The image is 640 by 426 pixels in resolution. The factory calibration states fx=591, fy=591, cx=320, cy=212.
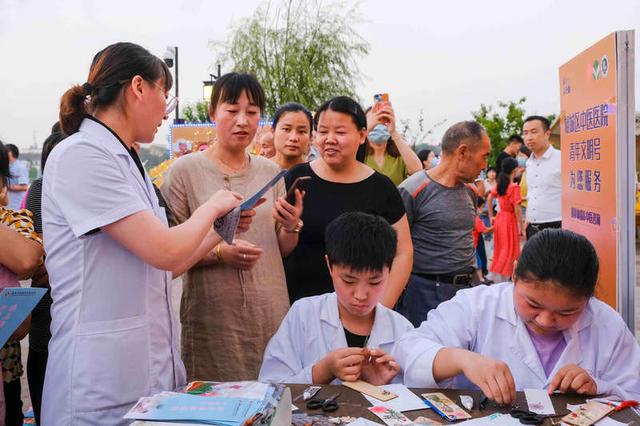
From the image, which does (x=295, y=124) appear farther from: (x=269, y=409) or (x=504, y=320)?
(x=269, y=409)

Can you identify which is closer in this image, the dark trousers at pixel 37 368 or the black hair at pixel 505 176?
the dark trousers at pixel 37 368

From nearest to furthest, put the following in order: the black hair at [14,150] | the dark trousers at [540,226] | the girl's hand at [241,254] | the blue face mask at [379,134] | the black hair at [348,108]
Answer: the girl's hand at [241,254] → the black hair at [348,108] → the blue face mask at [379,134] → the dark trousers at [540,226] → the black hair at [14,150]

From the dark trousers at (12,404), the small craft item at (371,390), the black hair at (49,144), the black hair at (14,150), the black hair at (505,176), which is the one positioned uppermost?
the black hair at (14,150)

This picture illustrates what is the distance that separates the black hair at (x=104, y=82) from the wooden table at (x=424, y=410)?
0.94 metres

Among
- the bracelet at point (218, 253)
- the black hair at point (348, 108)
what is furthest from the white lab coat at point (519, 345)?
the black hair at point (348, 108)

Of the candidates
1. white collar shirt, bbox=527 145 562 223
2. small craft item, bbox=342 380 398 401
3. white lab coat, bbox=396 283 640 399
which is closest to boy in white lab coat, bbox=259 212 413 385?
white lab coat, bbox=396 283 640 399

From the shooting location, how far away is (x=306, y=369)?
1.83m

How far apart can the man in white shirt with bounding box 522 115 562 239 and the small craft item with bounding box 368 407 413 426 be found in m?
4.39

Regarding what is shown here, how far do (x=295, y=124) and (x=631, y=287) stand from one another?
1861 millimetres

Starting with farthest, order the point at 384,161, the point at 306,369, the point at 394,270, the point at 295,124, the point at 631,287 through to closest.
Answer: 1. the point at 384,161
2. the point at 295,124
3. the point at 394,270
4. the point at 631,287
5. the point at 306,369

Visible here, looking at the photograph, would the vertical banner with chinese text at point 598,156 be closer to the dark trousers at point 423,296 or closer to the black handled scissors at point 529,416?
the dark trousers at point 423,296

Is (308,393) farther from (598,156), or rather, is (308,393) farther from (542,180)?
(542,180)

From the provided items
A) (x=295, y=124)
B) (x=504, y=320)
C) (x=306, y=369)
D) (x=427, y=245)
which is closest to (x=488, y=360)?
(x=504, y=320)

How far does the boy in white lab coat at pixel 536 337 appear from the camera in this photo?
1.61 meters
